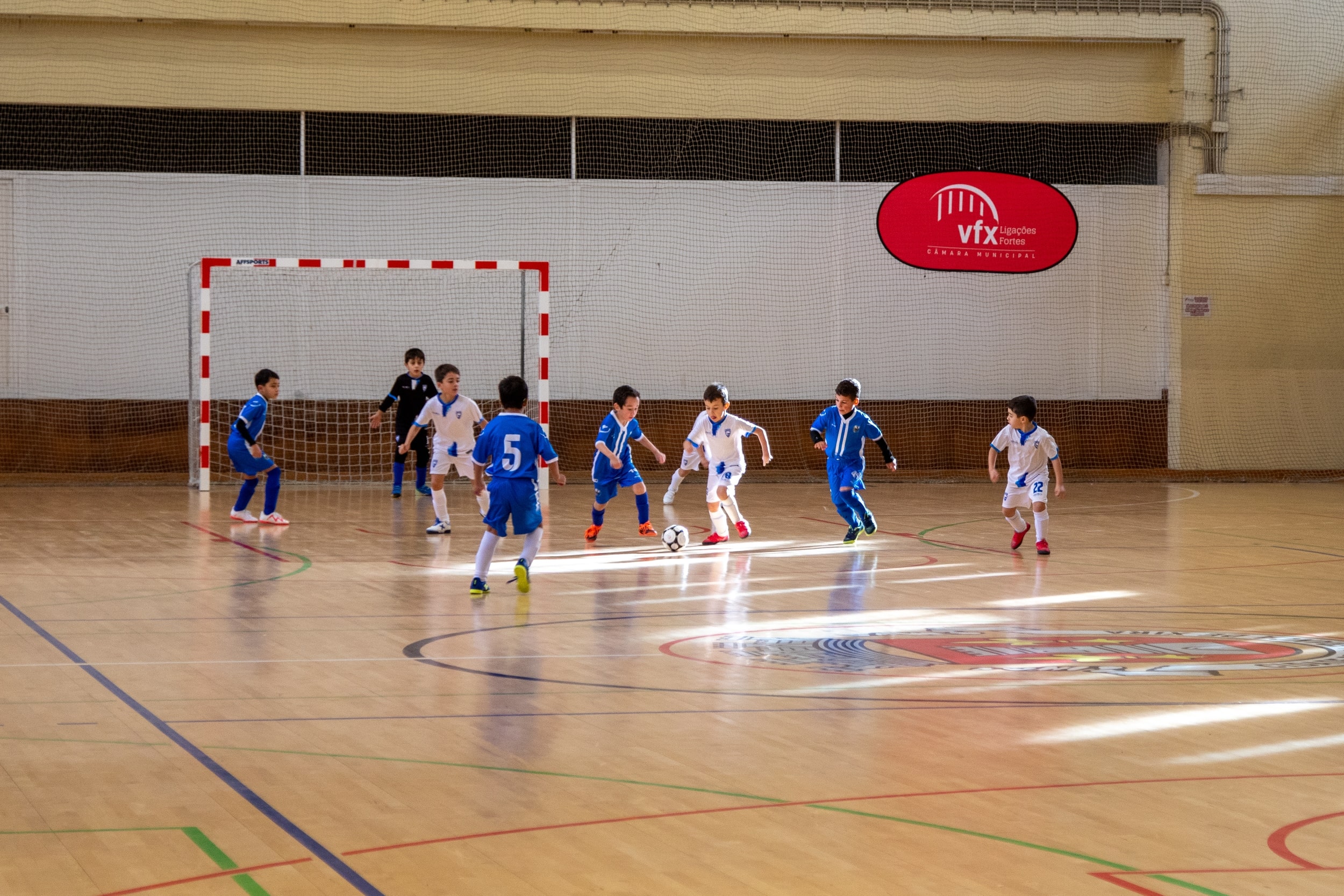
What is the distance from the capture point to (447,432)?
1605 cm

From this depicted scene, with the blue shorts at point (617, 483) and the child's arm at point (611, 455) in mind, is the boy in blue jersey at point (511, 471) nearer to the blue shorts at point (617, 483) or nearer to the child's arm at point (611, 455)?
the child's arm at point (611, 455)

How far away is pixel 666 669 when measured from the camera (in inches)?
323

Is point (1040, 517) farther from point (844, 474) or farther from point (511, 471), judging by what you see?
point (511, 471)

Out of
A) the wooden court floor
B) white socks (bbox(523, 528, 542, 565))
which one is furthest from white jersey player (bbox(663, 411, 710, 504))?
white socks (bbox(523, 528, 542, 565))

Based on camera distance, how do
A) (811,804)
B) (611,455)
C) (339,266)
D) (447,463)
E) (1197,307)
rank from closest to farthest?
(811,804), (611,455), (447,463), (339,266), (1197,307)

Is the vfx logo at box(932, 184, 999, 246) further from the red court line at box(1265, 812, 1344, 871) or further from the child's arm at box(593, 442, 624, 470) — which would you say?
the red court line at box(1265, 812, 1344, 871)

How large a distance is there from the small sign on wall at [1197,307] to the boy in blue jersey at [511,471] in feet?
57.6

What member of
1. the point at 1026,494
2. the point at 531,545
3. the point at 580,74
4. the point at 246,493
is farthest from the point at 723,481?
the point at 580,74

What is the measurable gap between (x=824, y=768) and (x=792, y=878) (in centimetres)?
143

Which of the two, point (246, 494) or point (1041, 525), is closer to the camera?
point (1041, 525)

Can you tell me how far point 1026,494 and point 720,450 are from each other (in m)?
3.08

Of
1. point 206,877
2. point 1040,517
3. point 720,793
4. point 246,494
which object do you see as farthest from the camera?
point 246,494

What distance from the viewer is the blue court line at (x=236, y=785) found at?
4566 mm

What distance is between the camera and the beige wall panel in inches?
898
